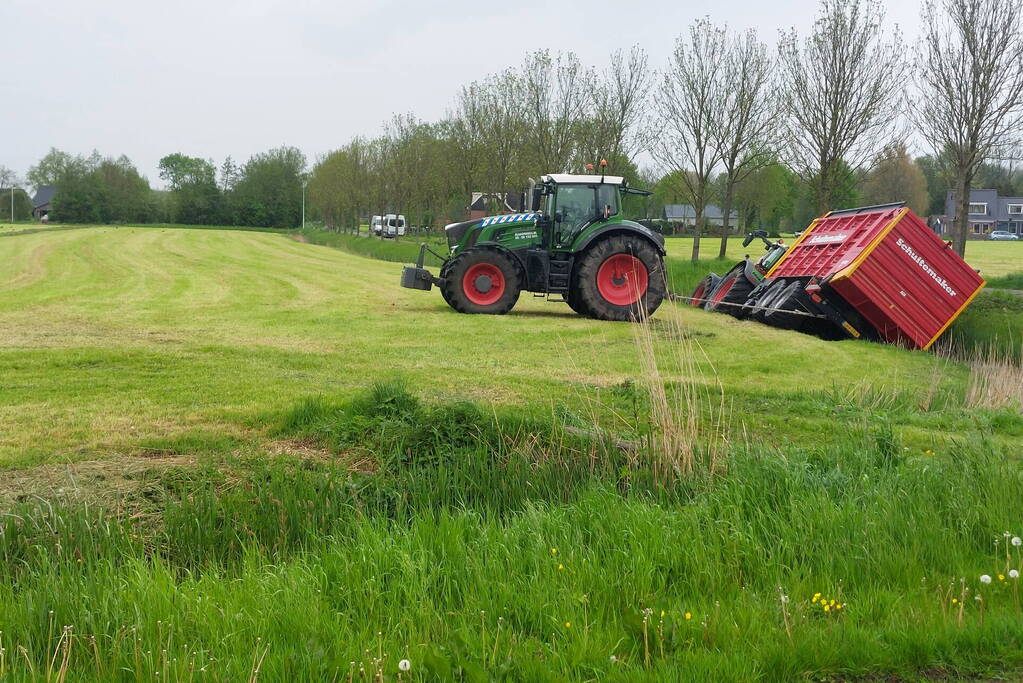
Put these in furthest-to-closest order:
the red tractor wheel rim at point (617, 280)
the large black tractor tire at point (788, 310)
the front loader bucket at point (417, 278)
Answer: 1. the front loader bucket at point (417, 278)
2. the red tractor wheel rim at point (617, 280)
3. the large black tractor tire at point (788, 310)

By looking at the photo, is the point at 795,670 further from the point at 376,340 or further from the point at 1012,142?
the point at 1012,142

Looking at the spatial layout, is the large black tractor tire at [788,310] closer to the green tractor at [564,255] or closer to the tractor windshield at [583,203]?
the green tractor at [564,255]

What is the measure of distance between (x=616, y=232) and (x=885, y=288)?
14.3ft

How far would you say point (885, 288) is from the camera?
15.3 m

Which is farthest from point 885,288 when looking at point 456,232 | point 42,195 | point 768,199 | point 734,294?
point 42,195

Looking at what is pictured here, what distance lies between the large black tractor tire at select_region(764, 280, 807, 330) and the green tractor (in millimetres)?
1963

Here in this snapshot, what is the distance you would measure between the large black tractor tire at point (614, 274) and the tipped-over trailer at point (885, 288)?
2.21 metres

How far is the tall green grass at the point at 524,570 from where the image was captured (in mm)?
3646

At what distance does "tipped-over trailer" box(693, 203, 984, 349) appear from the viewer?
15.2 metres

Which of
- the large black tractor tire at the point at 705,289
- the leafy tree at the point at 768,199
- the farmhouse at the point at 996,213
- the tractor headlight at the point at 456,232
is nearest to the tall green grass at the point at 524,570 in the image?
the tractor headlight at the point at 456,232

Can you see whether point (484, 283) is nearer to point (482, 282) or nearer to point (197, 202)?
point (482, 282)

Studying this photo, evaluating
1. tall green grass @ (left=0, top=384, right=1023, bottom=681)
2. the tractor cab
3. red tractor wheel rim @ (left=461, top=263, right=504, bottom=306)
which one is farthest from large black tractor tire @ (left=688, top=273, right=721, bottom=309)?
tall green grass @ (left=0, top=384, right=1023, bottom=681)

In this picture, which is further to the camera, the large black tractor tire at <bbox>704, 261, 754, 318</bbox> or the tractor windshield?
the large black tractor tire at <bbox>704, 261, 754, 318</bbox>

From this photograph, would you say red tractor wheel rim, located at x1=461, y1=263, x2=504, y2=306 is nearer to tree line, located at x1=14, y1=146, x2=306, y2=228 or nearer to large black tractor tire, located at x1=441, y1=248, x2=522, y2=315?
large black tractor tire, located at x1=441, y1=248, x2=522, y2=315
